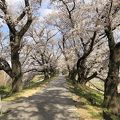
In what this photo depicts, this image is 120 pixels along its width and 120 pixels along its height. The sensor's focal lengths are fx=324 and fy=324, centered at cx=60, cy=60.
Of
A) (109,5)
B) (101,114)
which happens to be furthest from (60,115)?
(109,5)

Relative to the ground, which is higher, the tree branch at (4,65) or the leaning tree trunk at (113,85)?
the tree branch at (4,65)

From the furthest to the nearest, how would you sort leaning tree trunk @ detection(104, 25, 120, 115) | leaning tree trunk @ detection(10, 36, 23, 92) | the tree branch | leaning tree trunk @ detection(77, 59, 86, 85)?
leaning tree trunk @ detection(77, 59, 86, 85) < the tree branch < leaning tree trunk @ detection(10, 36, 23, 92) < leaning tree trunk @ detection(104, 25, 120, 115)

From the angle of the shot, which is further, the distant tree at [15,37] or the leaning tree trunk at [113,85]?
the distant tree at [15,37]

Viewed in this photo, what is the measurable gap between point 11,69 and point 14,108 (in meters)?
9.96

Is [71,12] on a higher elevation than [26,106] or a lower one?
higher

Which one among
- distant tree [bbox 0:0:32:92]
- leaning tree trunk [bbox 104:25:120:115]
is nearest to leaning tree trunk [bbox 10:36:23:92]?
distant tree [bbox 0:0:32:92]

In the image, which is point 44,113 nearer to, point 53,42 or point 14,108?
point 14,108

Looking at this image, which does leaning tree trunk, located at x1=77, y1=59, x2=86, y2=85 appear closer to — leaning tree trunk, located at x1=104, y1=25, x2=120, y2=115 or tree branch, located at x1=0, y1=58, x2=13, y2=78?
tree branch, located at x1=0, y1=58, x2=13, y2=78

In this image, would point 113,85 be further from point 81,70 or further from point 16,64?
point 81,70

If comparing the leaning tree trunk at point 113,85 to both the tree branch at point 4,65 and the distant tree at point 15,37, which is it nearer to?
the distant tree at point 15,37

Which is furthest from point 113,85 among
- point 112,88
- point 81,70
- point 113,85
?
point 81,70

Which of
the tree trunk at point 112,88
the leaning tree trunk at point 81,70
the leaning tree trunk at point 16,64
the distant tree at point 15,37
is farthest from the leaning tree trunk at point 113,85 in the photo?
the leaning tree trunk at point 81,70

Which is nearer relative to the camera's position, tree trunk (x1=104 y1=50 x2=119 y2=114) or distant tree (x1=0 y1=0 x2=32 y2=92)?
tree trunk (x1=104 y1=50 x2=119 y2=114)

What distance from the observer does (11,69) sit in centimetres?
2581
